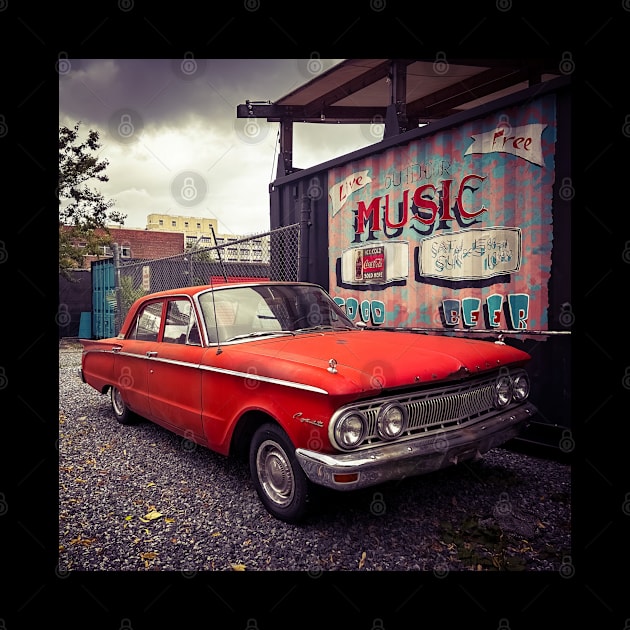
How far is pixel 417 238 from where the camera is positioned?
4.60 m

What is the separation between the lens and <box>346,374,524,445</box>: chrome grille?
2.31m

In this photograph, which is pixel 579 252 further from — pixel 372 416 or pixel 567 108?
pixel 567 108

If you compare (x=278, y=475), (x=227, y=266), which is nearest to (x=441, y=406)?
(x=278, y=475)

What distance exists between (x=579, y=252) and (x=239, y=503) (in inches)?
96.9

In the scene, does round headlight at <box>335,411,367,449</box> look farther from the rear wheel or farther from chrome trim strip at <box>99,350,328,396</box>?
the rear wheel

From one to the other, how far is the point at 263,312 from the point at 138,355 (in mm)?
1431

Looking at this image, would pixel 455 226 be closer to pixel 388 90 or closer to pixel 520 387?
pixel 520 387

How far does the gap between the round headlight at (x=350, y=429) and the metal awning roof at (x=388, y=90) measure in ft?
17.5

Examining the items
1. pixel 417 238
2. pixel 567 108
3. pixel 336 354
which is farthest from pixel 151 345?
pixel 567 108

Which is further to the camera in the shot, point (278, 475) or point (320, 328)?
point (320, 328)

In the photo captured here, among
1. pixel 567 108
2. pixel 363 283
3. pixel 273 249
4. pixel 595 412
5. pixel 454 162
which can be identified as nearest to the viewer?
pixel 595 412

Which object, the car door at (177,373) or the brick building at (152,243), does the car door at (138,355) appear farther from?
the brick building at (152,243)

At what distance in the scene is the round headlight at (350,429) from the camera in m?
2.20

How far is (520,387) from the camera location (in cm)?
310
